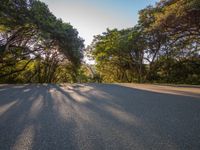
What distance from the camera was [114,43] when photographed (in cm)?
1986

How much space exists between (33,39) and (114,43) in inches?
324

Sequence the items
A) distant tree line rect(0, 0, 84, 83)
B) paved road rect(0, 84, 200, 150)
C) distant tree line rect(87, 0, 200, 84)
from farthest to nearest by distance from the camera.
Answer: distant tree line rect(87, 0, 200, 84) < distant tree line rect(0, 0, 84, 83) < paved road rect(0, 84, 200, 150)

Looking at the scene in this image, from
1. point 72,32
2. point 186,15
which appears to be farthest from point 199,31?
point 72,32

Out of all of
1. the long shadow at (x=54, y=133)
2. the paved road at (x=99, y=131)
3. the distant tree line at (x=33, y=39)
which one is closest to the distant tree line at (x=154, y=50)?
the distant tree line at (x=33, y=39)

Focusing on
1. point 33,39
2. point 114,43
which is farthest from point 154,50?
point 33,39

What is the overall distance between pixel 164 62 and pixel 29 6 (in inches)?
570

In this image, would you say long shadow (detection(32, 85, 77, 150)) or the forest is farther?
the forest

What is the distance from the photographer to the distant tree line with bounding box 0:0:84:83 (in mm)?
10906

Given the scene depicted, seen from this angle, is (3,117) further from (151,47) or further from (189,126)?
(151,47)

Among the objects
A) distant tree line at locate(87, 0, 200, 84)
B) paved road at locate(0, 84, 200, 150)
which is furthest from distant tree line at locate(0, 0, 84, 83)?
paved road at locate(0, 84, 200, 150)

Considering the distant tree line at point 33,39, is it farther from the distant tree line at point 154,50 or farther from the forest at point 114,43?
the distant tree line at point 154,50

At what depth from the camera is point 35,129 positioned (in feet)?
8.13

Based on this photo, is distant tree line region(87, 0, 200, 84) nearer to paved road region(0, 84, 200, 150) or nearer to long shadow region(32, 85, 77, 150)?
paved road region(0, 84, 200, 150)

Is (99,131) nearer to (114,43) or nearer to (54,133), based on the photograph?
(54,133)
